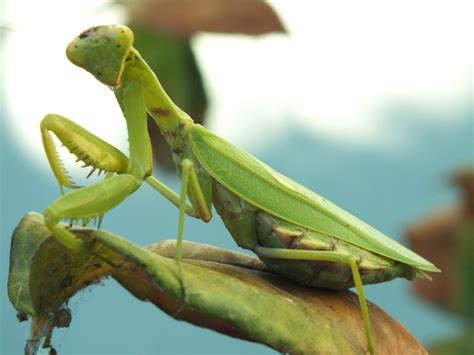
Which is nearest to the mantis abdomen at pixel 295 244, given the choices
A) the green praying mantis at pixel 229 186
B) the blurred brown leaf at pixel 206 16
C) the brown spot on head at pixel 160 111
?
the green praying mantis at pixel 229 186

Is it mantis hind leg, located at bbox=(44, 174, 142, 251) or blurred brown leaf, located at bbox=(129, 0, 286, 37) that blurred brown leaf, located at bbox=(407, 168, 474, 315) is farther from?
mantis hind leg, located at bbox=(44, 174, 142, 251)

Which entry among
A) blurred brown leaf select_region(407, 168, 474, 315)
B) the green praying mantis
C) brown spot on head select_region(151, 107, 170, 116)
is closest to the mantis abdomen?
the green praying mantis

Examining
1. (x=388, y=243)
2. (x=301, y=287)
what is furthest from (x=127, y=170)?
(x=388, y=243)

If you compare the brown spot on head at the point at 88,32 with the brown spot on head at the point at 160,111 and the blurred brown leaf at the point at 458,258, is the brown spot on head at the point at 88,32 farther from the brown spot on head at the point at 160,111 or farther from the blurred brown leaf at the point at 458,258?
the blurred brown leaf at the point at 458,258

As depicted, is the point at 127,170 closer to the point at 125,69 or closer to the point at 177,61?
the point at 125,69

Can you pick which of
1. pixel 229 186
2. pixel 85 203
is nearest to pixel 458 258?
pixel 229 186

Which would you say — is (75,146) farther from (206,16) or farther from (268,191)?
(206,16)
